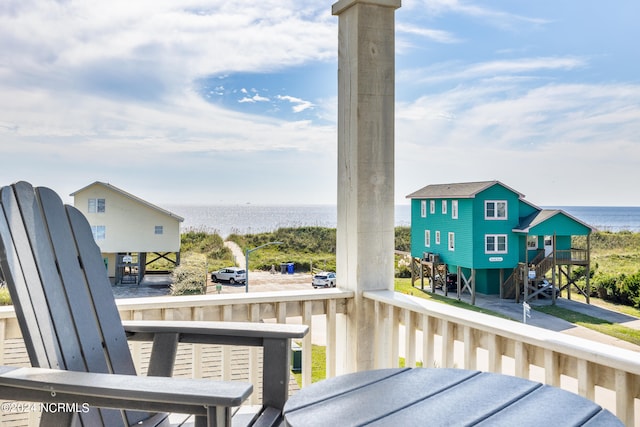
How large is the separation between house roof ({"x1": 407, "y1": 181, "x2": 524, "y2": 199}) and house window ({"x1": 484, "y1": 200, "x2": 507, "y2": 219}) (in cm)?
7

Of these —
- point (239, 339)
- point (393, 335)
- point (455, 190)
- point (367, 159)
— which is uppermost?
point (367, 159)

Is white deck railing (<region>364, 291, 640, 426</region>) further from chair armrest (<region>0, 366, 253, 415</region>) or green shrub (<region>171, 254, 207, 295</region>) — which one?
chair armrest (<region>0, 366, 253, 415</region>)

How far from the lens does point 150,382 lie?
1.09 meters

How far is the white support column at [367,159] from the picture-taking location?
238cm

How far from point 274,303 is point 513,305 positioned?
3.52 feet

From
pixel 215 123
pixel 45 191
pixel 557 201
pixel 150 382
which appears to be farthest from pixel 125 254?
pixel 557 201

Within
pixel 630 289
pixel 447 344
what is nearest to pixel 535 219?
pixel 630 289

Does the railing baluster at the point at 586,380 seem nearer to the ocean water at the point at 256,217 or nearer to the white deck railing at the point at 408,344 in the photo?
the white deck railing at the point at 408,344

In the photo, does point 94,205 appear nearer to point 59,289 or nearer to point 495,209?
point 59,289

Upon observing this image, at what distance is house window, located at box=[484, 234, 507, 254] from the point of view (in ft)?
5.94

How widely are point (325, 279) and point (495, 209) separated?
3.38ft

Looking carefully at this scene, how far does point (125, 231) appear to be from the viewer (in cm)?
228

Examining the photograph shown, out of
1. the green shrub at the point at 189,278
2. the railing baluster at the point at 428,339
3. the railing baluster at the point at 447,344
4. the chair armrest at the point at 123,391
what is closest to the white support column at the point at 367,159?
the railing baluster at the point at 428,339

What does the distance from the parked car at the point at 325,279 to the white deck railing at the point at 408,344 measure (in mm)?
160
